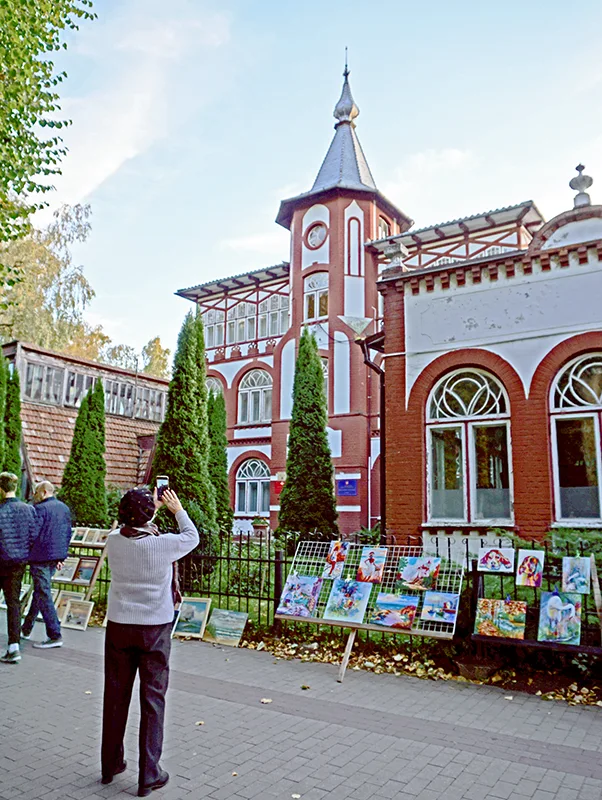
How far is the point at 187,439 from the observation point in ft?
36.1

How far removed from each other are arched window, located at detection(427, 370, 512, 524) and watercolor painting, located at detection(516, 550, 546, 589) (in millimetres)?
3488

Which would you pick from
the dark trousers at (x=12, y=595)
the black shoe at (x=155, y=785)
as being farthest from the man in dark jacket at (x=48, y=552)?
the black shoe at (x=155, y=785)

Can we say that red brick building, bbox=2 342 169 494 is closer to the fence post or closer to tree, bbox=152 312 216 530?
tree, bbox=152 312 216 530

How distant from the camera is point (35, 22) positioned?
9.82 meters

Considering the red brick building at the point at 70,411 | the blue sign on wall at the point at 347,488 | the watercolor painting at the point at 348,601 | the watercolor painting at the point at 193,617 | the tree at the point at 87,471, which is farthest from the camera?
the blue sign on wall at the point at 347,488

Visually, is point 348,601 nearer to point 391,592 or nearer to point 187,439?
point 391,592

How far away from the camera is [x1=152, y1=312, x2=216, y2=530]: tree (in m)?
10.8

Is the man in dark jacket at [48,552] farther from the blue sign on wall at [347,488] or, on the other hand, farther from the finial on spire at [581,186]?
the blue sign on wall at [347,488]

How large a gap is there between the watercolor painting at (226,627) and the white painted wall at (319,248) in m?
19.2

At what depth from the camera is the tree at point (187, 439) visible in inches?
425

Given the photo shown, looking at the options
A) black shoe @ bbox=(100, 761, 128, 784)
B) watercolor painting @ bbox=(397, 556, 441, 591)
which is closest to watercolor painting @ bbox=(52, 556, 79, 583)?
watercolor painting @ bbox=(397, 556, 441, 591)

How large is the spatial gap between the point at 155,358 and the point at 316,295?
2112cm

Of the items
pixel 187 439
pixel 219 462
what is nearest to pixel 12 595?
pixel 187 439

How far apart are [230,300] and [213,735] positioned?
26.8 m
